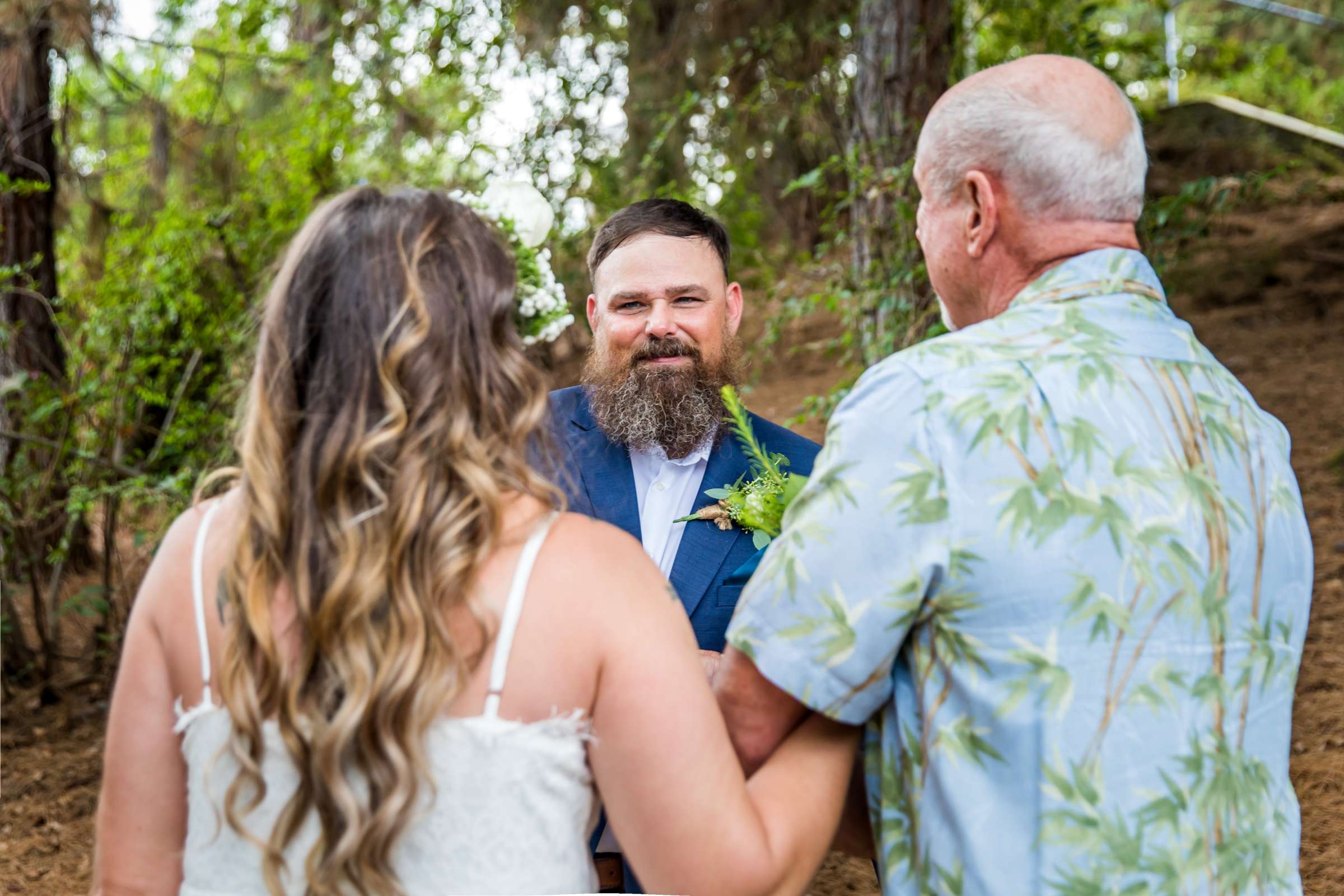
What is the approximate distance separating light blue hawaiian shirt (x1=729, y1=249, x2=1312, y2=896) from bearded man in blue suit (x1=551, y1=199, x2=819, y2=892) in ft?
3.76

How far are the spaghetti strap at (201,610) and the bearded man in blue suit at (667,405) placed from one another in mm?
1392

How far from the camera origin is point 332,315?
1.61 metres

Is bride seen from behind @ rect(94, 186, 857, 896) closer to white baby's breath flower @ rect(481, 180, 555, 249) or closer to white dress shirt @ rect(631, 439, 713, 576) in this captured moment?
white baby's breath flower @ rect(481, 180, 555, 249)

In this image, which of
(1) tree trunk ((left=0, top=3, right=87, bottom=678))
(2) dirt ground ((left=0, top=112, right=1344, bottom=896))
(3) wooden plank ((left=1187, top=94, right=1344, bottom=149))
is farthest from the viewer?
(3) wooden plank ((left=1187, top=94, right=1344, bottom=149))

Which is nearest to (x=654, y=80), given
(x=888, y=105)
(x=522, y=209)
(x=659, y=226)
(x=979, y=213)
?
(x=888, y=105)

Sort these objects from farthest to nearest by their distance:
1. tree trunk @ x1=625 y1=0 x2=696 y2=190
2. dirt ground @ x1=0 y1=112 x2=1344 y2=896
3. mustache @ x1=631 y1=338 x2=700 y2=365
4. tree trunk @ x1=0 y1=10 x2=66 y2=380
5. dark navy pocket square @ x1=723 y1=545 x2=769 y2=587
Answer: tree trunk @ x1=625 y1=0 x2=696 y2=190 → tree trunk @ x1=0 y1=10 x2=66 y2=380 → dirt ground @ x1=0 y1=112 x2=1344 y2=896 → mustache @ x1=631 y1=338 x2=700 y2=365 → dark navy pocket square @ x1=723 y1=545 x2=769 y2=587

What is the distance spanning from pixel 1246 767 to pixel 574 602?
3.42 ft

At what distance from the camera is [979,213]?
1.84 metres

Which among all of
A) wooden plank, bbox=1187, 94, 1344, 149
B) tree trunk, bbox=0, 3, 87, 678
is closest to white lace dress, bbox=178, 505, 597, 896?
tree trunk, bbox=0, 3, 87, 678

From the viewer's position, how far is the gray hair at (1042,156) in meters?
1.76

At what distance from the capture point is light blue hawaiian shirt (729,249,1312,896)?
5.33 ft

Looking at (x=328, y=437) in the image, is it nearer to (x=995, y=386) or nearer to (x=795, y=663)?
(x=795, y=663)

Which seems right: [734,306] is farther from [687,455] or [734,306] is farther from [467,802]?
[467,802]

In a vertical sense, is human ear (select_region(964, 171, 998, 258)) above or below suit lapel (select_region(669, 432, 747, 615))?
above
